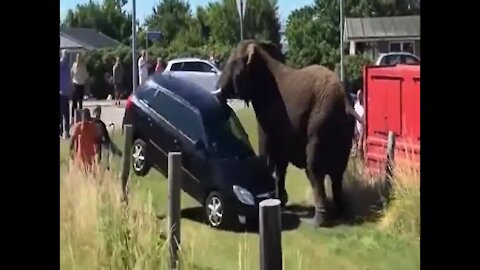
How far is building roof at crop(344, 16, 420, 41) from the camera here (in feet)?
12.4

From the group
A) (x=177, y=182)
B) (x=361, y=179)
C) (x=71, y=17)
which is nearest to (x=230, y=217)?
(x=177, y=182)

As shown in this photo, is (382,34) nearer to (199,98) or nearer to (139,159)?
(199,98)

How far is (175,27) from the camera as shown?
3.91 m

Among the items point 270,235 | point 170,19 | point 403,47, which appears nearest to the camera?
point 270,235

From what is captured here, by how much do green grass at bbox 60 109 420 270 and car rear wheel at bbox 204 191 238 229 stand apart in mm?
28

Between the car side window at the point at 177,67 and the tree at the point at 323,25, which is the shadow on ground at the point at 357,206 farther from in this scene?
the car side window at the point at 177,67

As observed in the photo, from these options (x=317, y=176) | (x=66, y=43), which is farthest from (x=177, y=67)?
(x=317, y=176)

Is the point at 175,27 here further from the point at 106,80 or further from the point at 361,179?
the point at 361,179

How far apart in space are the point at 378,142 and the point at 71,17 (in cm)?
113

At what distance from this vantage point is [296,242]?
147 inches

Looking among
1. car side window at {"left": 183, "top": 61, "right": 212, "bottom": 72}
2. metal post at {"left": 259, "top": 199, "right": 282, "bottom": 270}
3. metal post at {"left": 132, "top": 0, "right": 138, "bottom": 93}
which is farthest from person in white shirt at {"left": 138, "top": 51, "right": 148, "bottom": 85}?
metal post at {"left": 259, "top": 199, "right": 282, "bottom": 270}

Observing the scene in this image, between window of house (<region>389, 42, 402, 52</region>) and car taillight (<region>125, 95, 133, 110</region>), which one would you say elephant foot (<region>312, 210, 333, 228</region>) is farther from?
car taillight (<region>125, 95, 133, 110</region>)

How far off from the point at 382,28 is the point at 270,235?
0.81m

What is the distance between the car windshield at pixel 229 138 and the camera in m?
3.80
